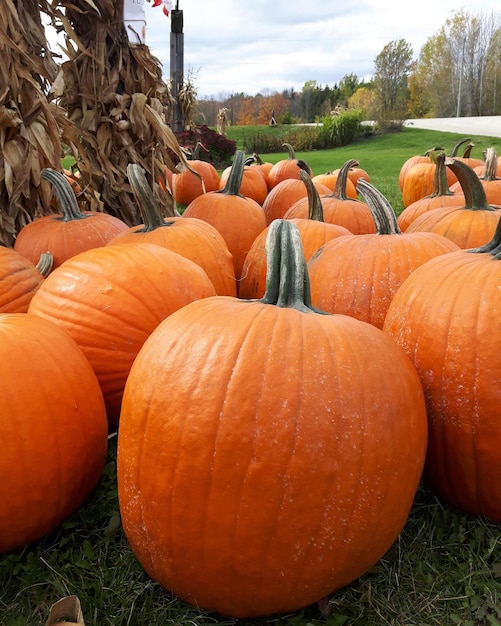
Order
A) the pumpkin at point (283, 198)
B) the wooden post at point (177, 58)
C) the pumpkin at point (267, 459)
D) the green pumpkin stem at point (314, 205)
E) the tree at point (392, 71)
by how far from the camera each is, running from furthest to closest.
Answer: the tree at point (392, 71), the wooden post at point (177, 58), the pumpkin at point (283, 198), the green pumpkin stem at point (314, 205), the pumpkin at point (267, 459)

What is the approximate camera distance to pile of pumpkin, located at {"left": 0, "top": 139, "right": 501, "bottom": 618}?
1.32 metres

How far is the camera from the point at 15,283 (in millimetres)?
2371

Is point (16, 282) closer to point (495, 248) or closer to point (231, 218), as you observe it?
point (231, 218)

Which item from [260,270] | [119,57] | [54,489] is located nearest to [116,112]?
[119,57]

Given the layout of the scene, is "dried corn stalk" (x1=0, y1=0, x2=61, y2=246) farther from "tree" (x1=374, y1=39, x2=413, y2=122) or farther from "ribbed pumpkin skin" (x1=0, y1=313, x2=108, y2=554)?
"tree" (x1=374, y1=39, x2=413, y2=122)

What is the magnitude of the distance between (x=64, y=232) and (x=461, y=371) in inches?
89.6

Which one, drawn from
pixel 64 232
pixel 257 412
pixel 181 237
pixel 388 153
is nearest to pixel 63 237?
pixel 64 232

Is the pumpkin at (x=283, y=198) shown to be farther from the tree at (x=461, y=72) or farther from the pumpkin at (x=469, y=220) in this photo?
the tree at (x=461, y=72)

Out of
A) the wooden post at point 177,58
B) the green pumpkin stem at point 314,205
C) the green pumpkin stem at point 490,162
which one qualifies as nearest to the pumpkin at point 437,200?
the green pumpkin stem at point 490,162

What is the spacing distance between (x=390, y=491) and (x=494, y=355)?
1.61 ft

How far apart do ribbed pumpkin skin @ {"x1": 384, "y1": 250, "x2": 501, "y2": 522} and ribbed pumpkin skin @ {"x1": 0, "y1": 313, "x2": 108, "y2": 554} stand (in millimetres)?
1033

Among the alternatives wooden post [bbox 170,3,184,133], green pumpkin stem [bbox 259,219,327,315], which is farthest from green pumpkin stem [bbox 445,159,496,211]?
wooden post [bbox 170,3,184,133]

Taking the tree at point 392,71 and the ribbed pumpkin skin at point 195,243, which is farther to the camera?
the tree at point 392,71

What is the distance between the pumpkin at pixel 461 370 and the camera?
157 cm
